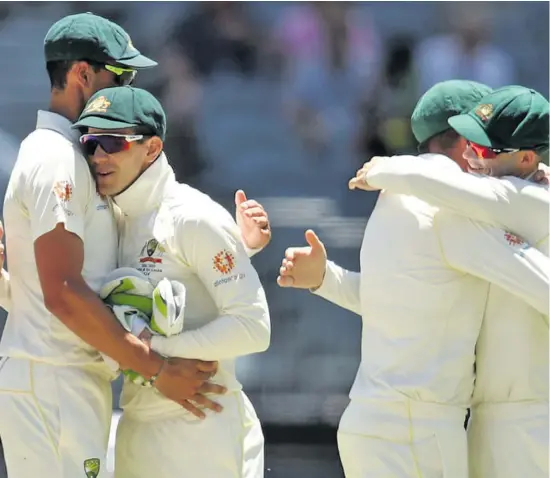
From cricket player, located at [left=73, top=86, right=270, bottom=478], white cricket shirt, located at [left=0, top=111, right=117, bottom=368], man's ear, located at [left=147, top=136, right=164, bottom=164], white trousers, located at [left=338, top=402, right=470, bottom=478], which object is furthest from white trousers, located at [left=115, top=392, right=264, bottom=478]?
man's ear, located at [left=147, top=136, right=164, bottom=164]

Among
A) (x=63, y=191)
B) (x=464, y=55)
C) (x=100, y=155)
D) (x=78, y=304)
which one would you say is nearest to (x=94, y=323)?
(x=78, y=304)

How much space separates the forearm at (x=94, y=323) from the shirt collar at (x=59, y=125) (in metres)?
0.45

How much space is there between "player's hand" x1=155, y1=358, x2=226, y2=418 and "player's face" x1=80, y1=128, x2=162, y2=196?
511 mm

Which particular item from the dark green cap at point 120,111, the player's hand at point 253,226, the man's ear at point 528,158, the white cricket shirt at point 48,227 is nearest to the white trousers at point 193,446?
the white cricket shirt at point 48,227

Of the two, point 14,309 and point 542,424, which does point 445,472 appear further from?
point 14,309

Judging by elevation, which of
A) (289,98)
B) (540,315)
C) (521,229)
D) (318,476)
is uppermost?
(521,229)

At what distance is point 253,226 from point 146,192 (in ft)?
1.19

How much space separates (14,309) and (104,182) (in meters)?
0.43

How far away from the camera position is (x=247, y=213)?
351 centimetres

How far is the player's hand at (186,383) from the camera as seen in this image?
3182 millimetres

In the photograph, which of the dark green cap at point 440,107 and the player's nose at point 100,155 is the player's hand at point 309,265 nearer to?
the dark green cap at point 440,107

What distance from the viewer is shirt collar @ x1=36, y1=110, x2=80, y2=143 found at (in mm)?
3314

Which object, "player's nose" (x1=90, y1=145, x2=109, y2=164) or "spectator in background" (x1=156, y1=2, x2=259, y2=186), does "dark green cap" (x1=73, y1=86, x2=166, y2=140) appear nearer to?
"player's nose" (x1=90, y1=145, x2=109, y2=164)

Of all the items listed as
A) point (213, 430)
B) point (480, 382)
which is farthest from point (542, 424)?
point (213, 430)
